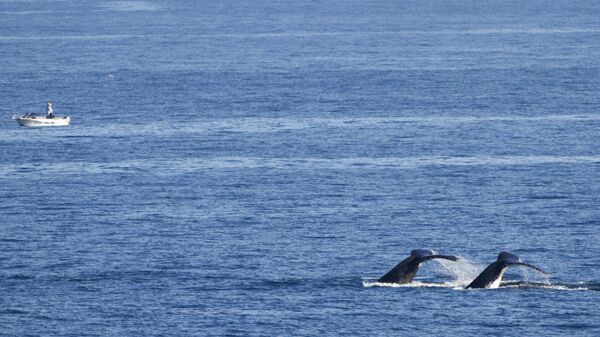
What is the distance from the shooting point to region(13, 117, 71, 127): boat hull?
164 metres

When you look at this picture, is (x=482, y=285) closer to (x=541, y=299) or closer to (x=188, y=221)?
(x=541, y=299)

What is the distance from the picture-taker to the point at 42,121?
164 meters

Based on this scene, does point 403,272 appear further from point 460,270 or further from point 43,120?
point 43,120

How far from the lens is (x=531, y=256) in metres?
95.1

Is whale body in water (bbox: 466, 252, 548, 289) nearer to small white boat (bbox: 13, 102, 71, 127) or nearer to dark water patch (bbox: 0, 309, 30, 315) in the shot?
dark water patch (bbox: 0, 309, 30, 315)

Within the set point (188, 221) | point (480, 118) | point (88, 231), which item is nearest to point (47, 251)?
point (88, 231)

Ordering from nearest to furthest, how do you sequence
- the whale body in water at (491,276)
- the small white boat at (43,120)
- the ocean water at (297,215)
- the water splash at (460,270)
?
the ocean water at (297,215) → the whale body in water at (491,276) → the water splash at (460,270) → the small white boat at (43,120)

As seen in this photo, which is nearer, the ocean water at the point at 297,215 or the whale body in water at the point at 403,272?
the ocean water at the point at 297,215

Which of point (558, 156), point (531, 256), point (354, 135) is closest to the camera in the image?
point (531, 256)

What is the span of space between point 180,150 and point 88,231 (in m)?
41.4

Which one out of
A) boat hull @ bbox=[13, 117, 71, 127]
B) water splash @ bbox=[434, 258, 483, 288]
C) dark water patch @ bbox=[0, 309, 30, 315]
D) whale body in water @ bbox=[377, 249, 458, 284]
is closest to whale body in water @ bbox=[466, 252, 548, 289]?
water splash @ bbox=[434, 258, 483, 288]

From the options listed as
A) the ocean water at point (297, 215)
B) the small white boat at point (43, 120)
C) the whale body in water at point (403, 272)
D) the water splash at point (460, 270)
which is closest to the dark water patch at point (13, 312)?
the ocean water at point (297, 215)

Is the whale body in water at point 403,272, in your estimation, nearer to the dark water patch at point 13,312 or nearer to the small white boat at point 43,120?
the dark water patch at point 13,312

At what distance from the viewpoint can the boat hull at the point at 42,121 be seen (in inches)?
6457
